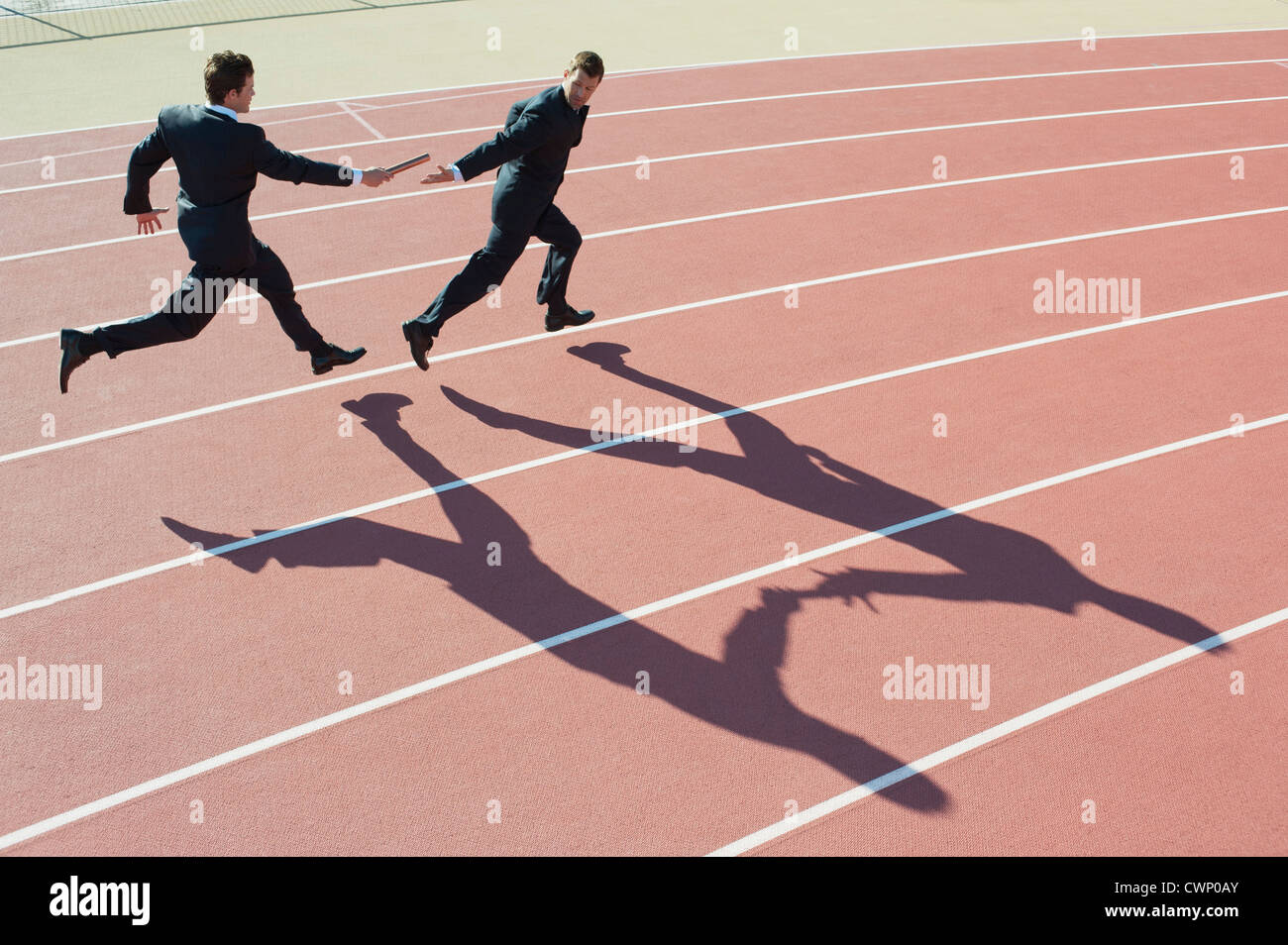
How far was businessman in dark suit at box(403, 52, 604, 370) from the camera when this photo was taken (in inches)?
243

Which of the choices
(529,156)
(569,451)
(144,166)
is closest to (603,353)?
(569,451)

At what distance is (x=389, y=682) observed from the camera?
4.58 metres

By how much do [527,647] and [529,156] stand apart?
3.31 metres

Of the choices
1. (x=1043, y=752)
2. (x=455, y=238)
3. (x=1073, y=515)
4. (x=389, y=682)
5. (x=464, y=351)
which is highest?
(x=455, y=238)

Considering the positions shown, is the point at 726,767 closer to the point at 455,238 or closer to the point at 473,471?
the point at 473,471

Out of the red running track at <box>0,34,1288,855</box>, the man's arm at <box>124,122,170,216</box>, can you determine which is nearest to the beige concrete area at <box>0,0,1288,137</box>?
the red running track at <box>0,34,1288,855</box>

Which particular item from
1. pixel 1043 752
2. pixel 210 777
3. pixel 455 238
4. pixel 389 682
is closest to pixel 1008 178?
pixel 455 238

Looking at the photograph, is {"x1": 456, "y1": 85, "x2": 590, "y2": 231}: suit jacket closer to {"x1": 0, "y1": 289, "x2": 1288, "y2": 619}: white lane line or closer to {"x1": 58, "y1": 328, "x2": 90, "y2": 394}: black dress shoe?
{"x1": 0, "y1": 289, "x2": 1288, "y2": 619}: white lane line

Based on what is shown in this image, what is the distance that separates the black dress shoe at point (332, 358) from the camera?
6617 millimetres

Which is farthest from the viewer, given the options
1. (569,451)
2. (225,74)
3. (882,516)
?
(569,451)

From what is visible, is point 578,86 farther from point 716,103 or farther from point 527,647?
point 716,103

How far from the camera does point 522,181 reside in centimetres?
652

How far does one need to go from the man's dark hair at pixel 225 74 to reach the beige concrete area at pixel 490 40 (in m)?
8.28

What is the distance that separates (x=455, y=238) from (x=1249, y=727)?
7.22 meters
